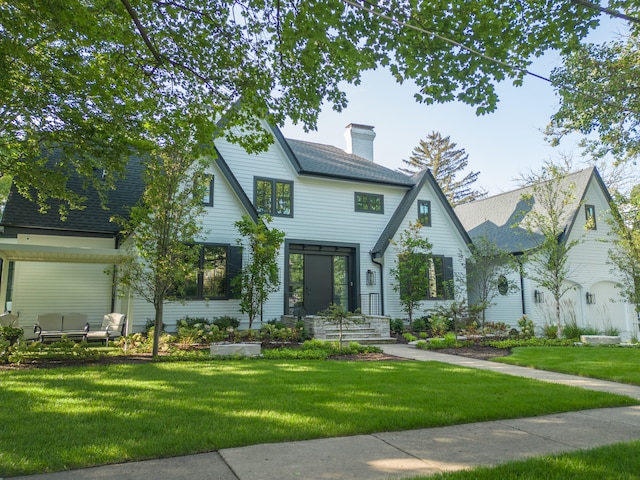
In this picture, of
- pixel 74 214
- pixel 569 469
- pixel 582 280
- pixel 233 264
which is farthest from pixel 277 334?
pixel 582 280

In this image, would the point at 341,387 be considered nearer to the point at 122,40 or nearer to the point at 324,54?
the point at 324,54

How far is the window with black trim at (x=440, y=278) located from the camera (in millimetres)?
16594

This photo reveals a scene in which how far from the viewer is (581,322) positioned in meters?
17.2

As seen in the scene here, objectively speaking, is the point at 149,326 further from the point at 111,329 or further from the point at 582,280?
the point at 582,280

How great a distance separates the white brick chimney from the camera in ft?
65.0

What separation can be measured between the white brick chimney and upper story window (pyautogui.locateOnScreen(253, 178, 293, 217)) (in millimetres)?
5898

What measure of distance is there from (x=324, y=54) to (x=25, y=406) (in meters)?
6.42

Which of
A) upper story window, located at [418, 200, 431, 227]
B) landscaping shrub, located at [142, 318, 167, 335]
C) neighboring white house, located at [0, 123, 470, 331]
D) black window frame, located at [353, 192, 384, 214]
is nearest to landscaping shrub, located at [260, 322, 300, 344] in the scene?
neighboring white house, located at [0, 123, 470, 331]

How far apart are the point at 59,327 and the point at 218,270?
4453 mm

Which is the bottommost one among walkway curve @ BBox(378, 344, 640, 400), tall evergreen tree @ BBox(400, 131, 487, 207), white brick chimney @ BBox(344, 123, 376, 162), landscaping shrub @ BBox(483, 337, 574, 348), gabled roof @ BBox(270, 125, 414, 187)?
walkway curve @ BBox(378, 344, 640, 400)

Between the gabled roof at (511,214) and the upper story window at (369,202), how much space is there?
4231mm

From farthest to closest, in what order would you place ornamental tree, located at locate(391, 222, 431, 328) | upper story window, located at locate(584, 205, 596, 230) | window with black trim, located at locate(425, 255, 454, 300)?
1. upper story window, located at locate(584, 205, 596, 230)
2. window with black trim, located at locate(425, 255, 454, 300)
3. ornamental tree, located at locate(391, 222, 431, 328)

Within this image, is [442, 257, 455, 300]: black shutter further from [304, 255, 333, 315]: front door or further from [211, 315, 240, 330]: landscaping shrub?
[211, 315, 240, 330]: landscaping shrub

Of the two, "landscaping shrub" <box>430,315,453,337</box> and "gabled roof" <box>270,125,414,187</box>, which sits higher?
"gabled roof" <box>270,125,414,187</box>
